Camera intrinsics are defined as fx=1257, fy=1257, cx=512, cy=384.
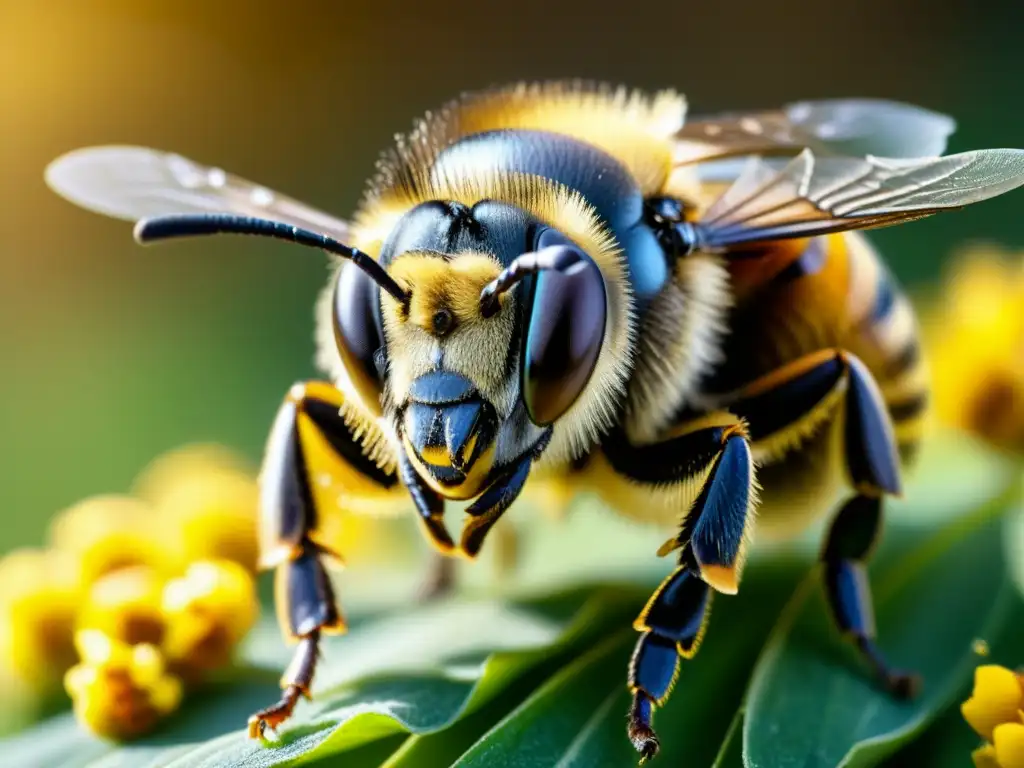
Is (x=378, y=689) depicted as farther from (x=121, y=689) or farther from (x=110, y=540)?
(x=110, y=540)

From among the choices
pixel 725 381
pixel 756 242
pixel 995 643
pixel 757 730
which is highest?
pixel 756 242

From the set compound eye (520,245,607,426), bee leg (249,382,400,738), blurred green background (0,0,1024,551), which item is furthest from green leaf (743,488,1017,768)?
blurred green background (0,0,1024,551)

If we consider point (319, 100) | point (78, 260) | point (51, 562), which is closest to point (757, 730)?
point (51, 562)

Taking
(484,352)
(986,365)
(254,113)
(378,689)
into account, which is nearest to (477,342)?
(484,352)

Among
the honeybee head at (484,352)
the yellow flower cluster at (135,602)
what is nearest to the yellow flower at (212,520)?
the yellow flower cluster at (135,602)

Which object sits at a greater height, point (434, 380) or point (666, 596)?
point (434, 380)

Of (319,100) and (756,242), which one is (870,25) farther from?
(756,242)
